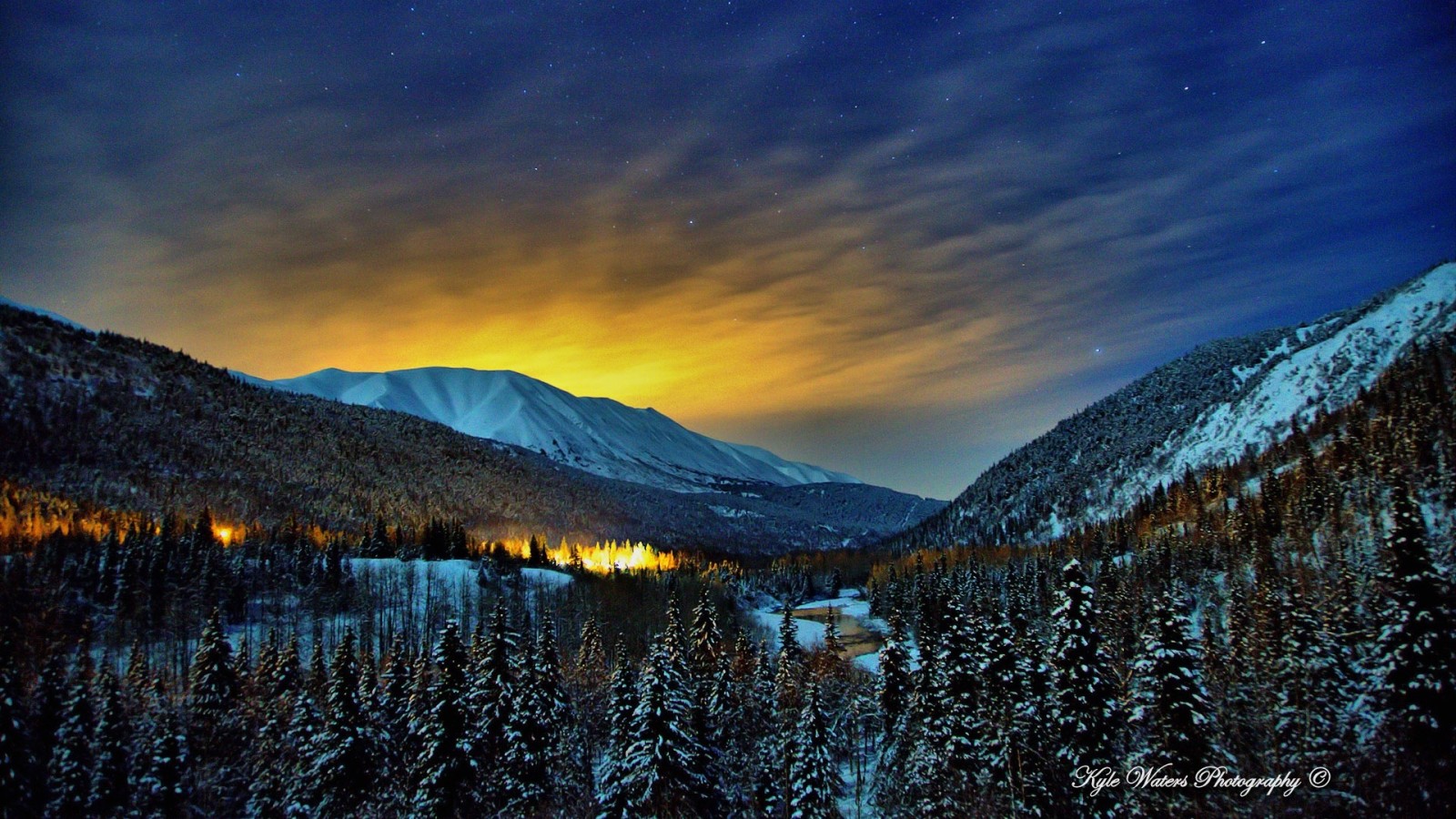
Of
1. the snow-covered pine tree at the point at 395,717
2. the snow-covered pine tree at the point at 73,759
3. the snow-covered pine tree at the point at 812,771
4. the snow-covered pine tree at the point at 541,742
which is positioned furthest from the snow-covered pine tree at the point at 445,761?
the snow-covered pine tree at the point at 73,759

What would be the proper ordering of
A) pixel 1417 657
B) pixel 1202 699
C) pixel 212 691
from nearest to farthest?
pixel 1202 699, pixel 1417 657, pixel 212 691

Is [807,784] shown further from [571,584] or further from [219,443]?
[219,443]

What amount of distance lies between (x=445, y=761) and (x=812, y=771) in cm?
2014

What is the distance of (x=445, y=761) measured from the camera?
133 ft

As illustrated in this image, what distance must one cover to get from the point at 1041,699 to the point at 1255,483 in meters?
137

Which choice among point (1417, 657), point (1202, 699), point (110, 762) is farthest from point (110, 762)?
point (1417, 657)

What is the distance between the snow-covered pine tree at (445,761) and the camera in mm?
40094

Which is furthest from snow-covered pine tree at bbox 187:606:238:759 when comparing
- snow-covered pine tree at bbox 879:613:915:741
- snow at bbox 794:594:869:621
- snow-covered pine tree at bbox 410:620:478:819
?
snow at bbox 794:594:869:621

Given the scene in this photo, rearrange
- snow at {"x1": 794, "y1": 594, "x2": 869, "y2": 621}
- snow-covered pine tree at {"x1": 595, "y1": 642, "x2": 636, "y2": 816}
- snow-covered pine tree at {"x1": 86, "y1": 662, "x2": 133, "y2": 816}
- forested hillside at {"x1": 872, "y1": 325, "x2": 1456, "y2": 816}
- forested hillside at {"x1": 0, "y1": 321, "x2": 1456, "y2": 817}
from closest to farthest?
forested hillside at {"x1": 872, "y1": 325, "x2": 1456, "y2": 816}, forested hillside at {"x1": 0, "y1": 321, "x2": 1456, "y2": 817}, snow-covered pine tree at {"x1": 595, "y1": 642, "x2": 636, "y2": 816}, snow-covered pine tree at {"x1": 86, "y1": 662, "x2": 133, "y2": 816}, snow at {"x1": 794, "y1": 594, "x2": 869, "y2": 621}

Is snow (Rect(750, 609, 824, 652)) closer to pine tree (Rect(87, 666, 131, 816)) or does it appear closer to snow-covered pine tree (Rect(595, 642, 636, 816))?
snow-covered pine tree (Rect(595, 642, 636, 816))

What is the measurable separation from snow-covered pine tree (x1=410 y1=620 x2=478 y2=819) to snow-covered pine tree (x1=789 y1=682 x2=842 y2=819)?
1808 centimetres

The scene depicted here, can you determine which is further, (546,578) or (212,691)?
(546,578)

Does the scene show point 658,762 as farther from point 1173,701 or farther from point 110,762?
point 110,762

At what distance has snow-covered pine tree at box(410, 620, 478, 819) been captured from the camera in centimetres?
4009
